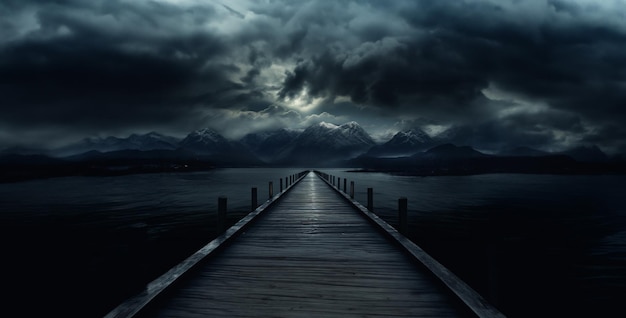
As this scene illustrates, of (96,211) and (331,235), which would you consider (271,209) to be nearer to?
(331,235)

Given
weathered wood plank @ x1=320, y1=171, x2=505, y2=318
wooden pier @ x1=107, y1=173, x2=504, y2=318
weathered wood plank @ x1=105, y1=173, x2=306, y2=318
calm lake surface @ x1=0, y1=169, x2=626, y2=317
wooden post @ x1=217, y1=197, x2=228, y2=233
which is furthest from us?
A: calm lake surface @ x1=0, y1=169, x2=626, y2=317

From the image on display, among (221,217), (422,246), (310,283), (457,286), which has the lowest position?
(422,246)

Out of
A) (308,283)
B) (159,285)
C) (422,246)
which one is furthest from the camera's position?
(422,246)

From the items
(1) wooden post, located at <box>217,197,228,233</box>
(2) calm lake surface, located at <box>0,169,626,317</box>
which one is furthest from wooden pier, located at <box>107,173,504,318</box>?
(2) calm lake surface, located at <box>0,169,626,317</box>

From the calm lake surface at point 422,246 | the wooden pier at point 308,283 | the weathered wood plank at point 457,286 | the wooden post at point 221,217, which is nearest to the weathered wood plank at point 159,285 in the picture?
the wooden pier at point 308,283

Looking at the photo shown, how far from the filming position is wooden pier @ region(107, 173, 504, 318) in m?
4.26

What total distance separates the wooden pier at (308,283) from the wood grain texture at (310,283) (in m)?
0.01

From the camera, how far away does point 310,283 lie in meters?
5.23

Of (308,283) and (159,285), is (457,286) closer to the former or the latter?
(308,283)

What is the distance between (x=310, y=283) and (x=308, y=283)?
0.03 m

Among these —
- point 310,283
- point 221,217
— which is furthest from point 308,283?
point 221,217

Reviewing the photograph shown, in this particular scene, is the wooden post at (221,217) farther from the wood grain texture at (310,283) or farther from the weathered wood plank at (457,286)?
the weathered wood plank at (457,286)

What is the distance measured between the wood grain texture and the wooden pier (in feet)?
0.05

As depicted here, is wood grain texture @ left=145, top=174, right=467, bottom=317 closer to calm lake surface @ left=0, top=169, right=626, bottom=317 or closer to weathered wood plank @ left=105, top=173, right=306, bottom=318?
weathered wood plank @ left=105, top=173, right=306, bottom=318
